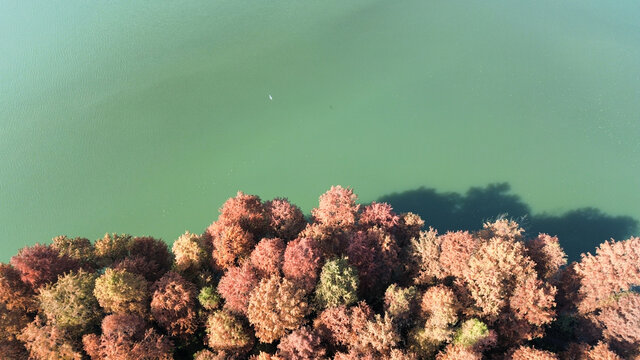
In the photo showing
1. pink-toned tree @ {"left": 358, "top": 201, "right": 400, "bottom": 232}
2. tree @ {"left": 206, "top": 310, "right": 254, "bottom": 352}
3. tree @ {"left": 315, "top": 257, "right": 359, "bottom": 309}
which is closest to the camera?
tree @ {"left": 206, "top": 310, "right": 254, "bottom": 352}

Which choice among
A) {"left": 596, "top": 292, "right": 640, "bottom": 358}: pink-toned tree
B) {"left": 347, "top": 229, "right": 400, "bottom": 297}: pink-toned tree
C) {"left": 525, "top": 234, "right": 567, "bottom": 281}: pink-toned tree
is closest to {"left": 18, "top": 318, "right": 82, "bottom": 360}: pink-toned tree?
{"left": 347, "top": 229, "right": 400, "bottom": 297}: pink-toned tree

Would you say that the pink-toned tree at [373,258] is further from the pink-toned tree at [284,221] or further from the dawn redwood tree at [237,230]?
the dawn redwood tree at [237,230]

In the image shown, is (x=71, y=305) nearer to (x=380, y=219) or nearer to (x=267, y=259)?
(x=267, y=259)

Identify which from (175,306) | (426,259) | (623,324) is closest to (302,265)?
(175,306)

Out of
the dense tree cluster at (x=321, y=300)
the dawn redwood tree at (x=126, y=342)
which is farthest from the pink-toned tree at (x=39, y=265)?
the dawn redwood tree at (x=126, y=342)

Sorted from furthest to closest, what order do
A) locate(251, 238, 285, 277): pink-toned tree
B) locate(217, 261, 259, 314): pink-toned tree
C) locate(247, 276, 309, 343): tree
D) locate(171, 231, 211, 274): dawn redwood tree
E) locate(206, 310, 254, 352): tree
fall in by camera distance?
locate(171, 231, 211, 274): dawn redwood tree → locate(251, 238, 285, 277): pink-toned tree → locate(217, 261, 259, 314): pink-toned tree → locate(206, 310, 254, 352): tree → locate(247, 276, 309, 343): tree

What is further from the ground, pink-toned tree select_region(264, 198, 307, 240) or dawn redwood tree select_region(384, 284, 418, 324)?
pink-toned tree select_region(264, 198, 307, 240)

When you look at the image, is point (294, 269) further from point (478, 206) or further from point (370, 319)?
point (478, 206)

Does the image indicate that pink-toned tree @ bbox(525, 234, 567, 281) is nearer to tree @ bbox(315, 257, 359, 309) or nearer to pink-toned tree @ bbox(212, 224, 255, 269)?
tree @ bbox(315, 257, 359, 309)
